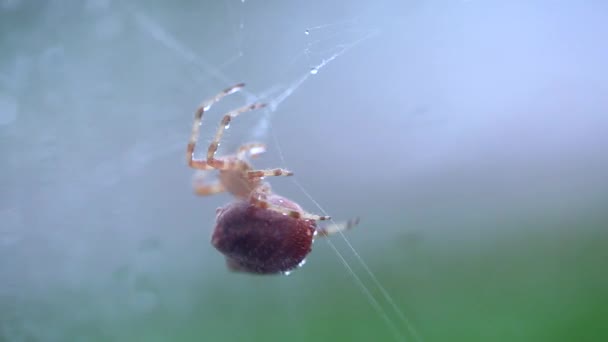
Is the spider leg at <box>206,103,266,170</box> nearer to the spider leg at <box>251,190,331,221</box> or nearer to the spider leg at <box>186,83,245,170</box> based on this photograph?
the spider leg at <box>186,83,245,170</box>

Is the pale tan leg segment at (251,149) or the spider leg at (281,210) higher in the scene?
the pale tan leg segment at (251,149)

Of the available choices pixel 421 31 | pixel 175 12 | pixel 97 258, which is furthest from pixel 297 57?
pixel 97 258

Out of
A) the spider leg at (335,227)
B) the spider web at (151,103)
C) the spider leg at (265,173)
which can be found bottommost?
the spider leg at (335,227)

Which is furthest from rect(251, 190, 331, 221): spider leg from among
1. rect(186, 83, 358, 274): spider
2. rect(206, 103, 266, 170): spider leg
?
rect(206, 103, 266, 170): spider leg

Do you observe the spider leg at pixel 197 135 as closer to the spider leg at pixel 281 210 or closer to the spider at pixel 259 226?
the spider at pixel 259 226

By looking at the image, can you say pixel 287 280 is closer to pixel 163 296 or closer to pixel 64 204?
pixel 163 296

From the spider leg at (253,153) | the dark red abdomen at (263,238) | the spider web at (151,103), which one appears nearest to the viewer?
the dark red abdomen at (263,238)

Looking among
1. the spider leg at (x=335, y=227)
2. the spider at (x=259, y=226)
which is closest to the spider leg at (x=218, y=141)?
the spider at (x=259, y=226)

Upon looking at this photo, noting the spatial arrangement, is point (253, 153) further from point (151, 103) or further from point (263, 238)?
point (151, 103)
